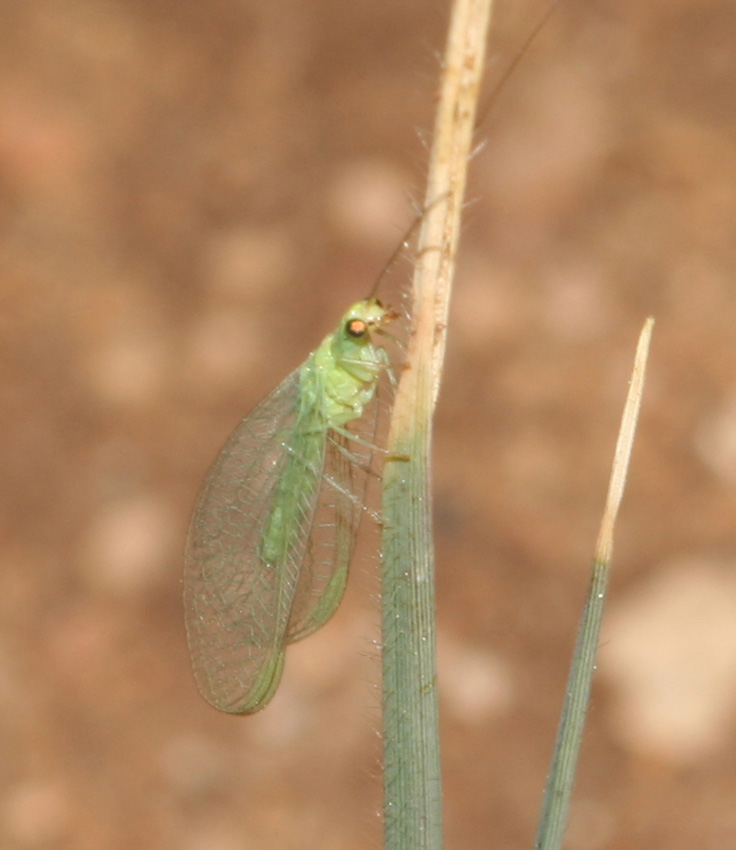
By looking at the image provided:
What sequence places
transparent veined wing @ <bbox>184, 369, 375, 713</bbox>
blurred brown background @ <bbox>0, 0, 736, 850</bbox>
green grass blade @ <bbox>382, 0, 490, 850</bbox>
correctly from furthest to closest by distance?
blurred brown background @ <bbox>0, 0, 736, 850</bbox>, transparent veined wing @ <bbox>184, 369, 375, 713</bbox>, green grass blade @ <bbox>382, 0, 490, 850</bbox>

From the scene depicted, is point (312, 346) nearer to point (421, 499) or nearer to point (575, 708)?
point (421, 499)

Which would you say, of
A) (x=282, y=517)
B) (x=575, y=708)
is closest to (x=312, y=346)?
(x=282, y=517)

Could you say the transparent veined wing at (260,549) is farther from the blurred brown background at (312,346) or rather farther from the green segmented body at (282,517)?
the blurred brown background at (312,346)

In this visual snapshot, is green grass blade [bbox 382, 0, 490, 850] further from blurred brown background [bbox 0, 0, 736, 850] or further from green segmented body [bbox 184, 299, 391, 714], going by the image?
blurred brown background [bbox 0, 0, 736, 850]

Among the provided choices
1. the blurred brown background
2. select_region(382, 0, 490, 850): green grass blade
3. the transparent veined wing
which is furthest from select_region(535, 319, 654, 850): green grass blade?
the blurred brown background

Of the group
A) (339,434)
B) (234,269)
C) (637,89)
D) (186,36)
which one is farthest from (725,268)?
(186,36)

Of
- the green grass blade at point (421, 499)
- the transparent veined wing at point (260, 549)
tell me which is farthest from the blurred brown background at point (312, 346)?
the green grass blade at point (421, 499)

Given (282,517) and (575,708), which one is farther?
(282,517)
